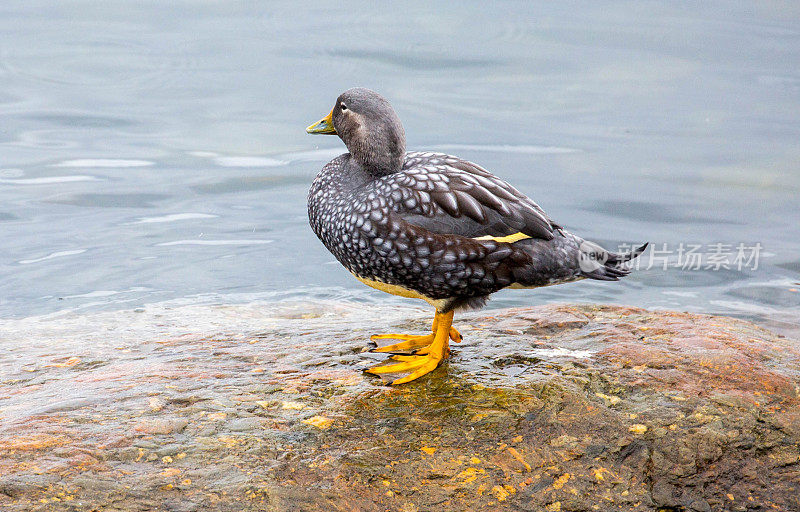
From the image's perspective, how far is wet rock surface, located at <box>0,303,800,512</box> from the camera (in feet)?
12.0

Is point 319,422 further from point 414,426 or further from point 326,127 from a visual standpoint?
point 326,127

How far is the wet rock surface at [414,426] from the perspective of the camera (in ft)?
12.0

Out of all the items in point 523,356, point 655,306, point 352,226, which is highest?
point 352,226

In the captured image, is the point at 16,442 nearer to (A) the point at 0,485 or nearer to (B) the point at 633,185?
(A) the point at 0,485

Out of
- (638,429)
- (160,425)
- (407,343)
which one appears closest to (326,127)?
(407,343)

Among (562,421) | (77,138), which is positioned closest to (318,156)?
(77,138)

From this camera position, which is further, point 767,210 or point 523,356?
point 767,210

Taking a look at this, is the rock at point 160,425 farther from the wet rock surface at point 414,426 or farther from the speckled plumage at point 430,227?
the speckled plumage at point 430,227

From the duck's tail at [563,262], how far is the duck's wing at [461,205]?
0.08m

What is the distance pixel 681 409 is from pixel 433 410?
1.29m

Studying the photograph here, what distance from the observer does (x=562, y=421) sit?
4207 mm

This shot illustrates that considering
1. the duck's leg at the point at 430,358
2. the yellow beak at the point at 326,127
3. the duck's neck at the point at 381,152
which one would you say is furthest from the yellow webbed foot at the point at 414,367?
the yellow beak at the point at 326,127

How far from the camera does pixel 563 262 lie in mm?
4762

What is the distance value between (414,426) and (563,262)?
4.36 feet
